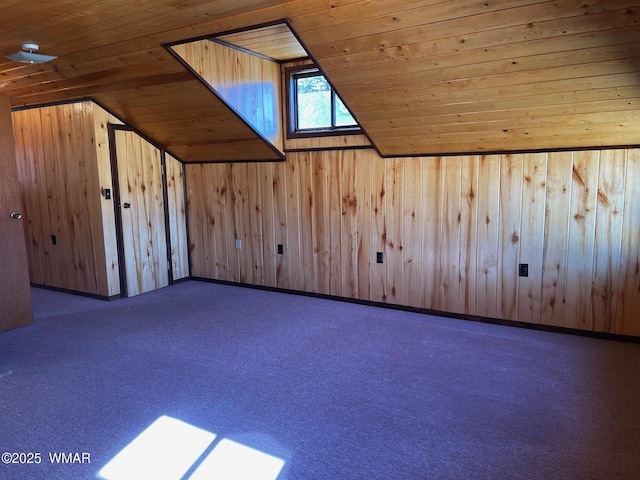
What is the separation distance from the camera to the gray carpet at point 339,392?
2061 mm

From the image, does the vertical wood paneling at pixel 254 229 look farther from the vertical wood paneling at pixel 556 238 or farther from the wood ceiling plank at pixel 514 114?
the vertical wood paneling at pixel 556 238

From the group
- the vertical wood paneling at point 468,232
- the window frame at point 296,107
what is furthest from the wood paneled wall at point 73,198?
the vertical wood paneling at point 468,232

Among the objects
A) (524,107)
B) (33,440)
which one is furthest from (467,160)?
(33,440)

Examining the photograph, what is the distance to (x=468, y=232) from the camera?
3.86 metres

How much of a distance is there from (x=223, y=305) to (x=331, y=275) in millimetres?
1067

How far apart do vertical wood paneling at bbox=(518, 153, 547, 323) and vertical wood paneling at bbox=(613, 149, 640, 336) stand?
52 centimetres

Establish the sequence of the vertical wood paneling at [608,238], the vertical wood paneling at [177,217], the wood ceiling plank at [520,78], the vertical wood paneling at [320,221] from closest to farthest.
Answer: the wood ceiling plank at [520,78]
the vertical wood paneling at [608,238]
the vertical wood paneling at [320,221]
the vertical wood paneling at [177,217]

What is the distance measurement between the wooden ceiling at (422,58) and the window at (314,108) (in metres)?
0.60

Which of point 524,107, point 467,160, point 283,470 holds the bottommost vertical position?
point 283,470

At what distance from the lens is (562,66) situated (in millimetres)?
2658

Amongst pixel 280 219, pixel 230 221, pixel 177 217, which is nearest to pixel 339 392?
pixel 280 219

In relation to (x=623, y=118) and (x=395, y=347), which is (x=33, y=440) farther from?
(x=623, y=118)

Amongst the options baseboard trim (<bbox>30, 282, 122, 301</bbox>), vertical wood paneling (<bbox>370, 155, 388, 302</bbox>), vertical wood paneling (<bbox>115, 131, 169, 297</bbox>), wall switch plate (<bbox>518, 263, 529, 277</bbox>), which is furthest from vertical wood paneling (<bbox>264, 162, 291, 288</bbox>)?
wall switch plate (<bbox>518, 263, 529, 277</bbox>)

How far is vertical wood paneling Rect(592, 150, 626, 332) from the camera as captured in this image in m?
3.28
